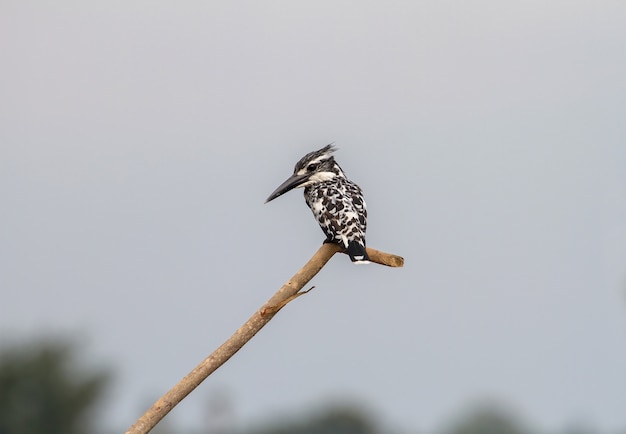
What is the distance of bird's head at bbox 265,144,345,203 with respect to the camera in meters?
5.95

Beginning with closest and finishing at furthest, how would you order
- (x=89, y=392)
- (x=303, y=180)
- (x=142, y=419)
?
→ 1. (x=142, y=419)
2. (x=303, y=180)
3. (x=89, y=392)

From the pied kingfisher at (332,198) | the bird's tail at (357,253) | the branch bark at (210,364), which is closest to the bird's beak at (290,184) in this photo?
the pied kingfisher at (332,198)

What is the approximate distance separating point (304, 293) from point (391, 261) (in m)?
0.60

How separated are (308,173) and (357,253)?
84cm

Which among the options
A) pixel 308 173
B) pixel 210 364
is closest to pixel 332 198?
pixel 308 173

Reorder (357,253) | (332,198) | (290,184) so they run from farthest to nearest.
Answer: (290,184) < (332,198) < (357,253)

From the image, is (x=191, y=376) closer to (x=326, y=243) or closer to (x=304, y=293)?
(x=304, y=293)

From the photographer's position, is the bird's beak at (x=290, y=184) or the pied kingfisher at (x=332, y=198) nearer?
the pied kingfisher at (x=332, y=198)

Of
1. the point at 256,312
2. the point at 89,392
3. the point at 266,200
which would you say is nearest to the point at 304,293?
the point at 256,312

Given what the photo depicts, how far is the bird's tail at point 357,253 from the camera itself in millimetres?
5312

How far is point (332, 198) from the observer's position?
5652 millimetres

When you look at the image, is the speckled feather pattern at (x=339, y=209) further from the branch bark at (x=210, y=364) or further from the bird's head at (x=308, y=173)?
the branch bark at (x=210, y=364)

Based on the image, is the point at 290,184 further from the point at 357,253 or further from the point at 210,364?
the point at 210,364

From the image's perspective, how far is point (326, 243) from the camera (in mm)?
5500
